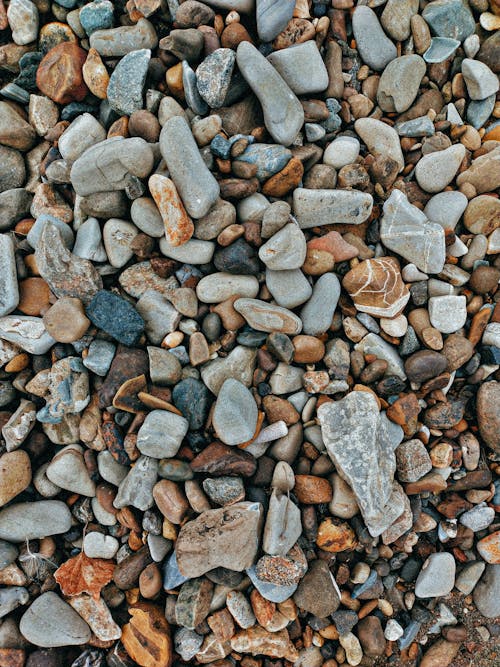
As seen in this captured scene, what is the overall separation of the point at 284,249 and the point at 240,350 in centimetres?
55

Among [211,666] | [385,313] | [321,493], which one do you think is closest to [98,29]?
[385,313]

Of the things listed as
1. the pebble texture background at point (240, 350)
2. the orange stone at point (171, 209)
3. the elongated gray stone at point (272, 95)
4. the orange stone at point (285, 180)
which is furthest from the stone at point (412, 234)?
the orange stone at point (171, 209)

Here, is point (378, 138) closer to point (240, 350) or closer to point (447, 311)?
point (447, 311)

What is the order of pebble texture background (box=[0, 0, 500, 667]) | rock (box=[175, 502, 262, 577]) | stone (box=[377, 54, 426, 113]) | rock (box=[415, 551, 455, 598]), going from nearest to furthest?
1. rock (box=[175, 502, 262, 577])
2. pebble texture background (box=[0, 0, 500, 667])
3. rock (box=[415, 551, 455, 598])
4. stone (box=[377, 54, 426, 113])

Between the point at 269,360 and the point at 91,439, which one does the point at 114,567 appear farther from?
the point at 269,360

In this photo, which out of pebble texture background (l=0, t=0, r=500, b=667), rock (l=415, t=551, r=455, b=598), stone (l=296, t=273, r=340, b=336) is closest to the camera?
pebble texture background (l=0, t=0, r=500, b=667)

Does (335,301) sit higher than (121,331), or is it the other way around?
(121,331)

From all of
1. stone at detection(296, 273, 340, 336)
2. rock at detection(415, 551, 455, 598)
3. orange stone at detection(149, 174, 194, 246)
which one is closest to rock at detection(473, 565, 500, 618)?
rock at detection(415, 551, 455, 598)

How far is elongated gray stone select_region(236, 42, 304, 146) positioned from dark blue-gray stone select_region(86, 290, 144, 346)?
1.18 m

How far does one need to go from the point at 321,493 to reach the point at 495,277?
1.48 metres

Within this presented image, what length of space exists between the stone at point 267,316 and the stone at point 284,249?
20cm

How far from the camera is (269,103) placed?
95.4 inches

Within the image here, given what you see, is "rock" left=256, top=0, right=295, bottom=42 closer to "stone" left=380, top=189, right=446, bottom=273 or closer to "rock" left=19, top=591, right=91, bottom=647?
"stone" left=380, top=189, right=446, bottom=273

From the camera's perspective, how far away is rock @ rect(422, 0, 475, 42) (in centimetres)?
270
